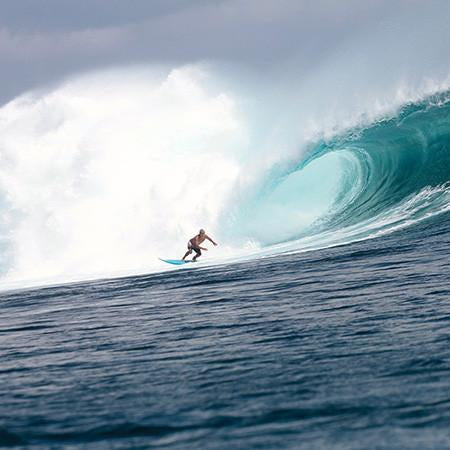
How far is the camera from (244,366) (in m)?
7.80

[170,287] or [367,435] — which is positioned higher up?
[170,287]

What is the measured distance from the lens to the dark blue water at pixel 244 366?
5.95 meters

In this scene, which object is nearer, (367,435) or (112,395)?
(367,435)

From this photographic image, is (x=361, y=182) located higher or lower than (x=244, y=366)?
higher

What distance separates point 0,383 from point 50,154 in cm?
2159

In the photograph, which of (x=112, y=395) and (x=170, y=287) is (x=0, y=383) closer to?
(x=112, y=395)

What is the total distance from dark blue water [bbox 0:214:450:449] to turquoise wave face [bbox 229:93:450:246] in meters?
9.62

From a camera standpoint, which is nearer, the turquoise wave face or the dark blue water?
the dark blue water

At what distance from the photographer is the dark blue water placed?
234 inches

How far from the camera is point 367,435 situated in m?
5.59

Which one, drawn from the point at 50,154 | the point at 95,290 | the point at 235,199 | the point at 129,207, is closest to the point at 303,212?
the point at 235,199

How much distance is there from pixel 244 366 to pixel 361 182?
68.0ft

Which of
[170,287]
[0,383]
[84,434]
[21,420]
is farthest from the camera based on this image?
[170,287]

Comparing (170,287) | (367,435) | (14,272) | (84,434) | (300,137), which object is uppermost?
(300,137)
